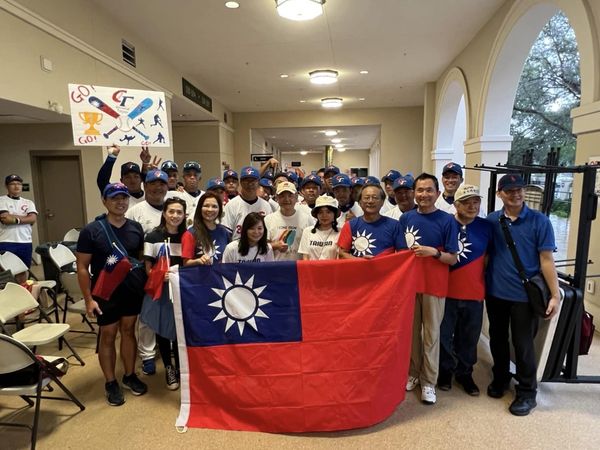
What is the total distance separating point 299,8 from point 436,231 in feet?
11.2

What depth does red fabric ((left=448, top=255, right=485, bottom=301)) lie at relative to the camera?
243 centimetres

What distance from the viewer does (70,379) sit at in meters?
2.86

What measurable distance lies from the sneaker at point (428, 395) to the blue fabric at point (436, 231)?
956 millimetres

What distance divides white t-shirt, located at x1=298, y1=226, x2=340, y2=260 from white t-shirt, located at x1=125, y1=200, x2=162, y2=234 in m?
1.23

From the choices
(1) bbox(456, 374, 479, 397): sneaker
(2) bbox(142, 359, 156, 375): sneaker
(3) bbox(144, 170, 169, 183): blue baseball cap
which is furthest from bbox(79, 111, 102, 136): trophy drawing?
(1) bbox(456, 374, 479, 397): sneaker

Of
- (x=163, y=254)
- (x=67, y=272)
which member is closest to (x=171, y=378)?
(x=163, y=254)

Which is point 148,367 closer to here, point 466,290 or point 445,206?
point 466,290

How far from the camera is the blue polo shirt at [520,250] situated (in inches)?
89.0

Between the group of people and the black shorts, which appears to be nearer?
the group of people

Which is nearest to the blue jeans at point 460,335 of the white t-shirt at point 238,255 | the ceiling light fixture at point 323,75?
the white t-shirt at point 238,255

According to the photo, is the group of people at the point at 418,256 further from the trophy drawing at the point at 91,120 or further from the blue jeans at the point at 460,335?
the trophy drawing at the point at 91,120

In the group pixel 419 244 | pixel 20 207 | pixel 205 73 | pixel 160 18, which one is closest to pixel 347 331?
pixel 419 244

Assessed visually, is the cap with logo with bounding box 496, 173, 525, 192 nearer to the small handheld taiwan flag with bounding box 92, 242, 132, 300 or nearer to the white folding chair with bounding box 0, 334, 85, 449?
the small handheld taiwan flag with bounding box 92, 242, 132, 300

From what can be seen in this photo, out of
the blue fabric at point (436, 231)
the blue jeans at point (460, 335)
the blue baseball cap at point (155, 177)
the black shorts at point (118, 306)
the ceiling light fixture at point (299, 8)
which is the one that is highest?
the ceiling light fixture at point (299, 8)
